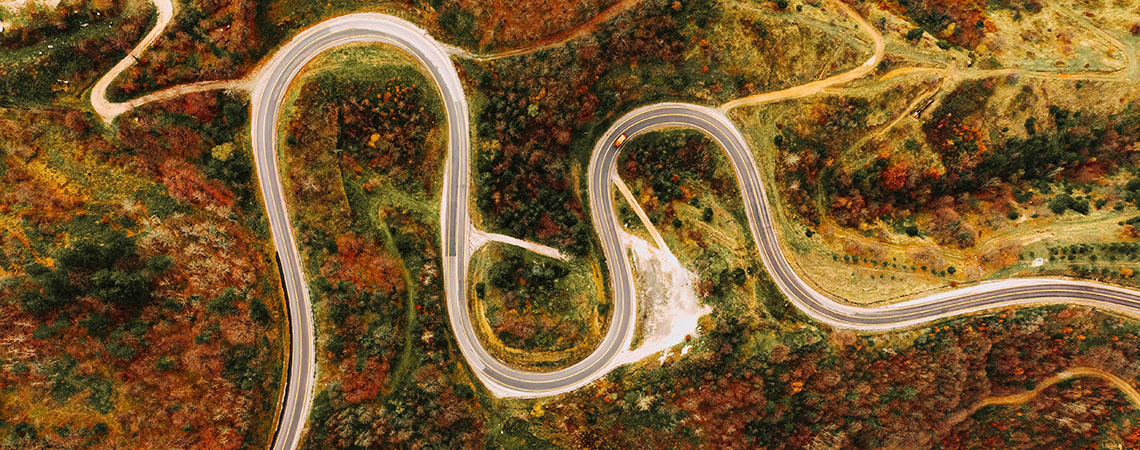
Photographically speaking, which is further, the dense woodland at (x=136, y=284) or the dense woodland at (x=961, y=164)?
the dense woodland at (x=961, y=164)

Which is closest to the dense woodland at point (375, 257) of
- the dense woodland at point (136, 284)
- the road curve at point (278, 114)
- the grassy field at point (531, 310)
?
the road curve at point (278, 114)

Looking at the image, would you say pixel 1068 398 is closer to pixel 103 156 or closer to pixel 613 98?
pixel 613 98

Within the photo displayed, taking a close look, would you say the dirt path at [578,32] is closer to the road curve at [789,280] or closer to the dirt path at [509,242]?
the road curve at [789,280]

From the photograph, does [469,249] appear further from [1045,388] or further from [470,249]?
[1045,388]

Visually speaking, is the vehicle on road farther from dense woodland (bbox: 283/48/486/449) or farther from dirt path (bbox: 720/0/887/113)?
dense woodland (bbox: 283/48/486/449)

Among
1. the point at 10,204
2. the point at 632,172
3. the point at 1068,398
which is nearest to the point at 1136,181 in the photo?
the point at 1068,398
